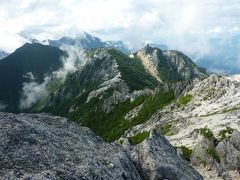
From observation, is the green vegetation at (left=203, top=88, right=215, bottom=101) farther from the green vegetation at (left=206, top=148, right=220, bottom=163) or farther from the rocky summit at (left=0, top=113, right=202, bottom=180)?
the rocky summit at (left=0, top=113, right=202, bottom=180)

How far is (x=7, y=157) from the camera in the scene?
33250 mm

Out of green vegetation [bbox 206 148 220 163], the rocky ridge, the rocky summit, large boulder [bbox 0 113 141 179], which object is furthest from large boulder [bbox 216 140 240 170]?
large boulder [bbox 0 113 141 179]

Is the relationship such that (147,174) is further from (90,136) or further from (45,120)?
(45,120)

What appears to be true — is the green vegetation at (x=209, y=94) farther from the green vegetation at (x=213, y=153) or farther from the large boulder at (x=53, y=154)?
the large boulder at (x=53, y=154)

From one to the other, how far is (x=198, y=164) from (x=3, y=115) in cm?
3185

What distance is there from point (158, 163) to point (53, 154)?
1220cm

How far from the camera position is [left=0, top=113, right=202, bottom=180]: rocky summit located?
33.0 m

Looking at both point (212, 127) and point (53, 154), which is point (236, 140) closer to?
point (53, 154)

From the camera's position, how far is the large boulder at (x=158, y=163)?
42.9 m

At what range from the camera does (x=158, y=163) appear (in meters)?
43.7

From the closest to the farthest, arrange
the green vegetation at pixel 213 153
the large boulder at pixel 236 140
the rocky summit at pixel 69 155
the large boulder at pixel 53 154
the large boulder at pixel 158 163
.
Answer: the large boulder at pixel 53 154
the rocky summit at pixel 69 155
the large boulder at pixel 158 163
the green vegetation at pixel 213 153
the large boulder at pixel 236 140

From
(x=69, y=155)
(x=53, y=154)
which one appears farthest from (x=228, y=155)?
(x=53, y=154)

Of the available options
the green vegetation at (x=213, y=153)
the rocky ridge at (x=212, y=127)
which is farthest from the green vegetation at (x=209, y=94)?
the green vegetation at (x=213, y=153)

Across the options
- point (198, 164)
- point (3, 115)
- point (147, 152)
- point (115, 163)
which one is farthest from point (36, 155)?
point (198, 164)
